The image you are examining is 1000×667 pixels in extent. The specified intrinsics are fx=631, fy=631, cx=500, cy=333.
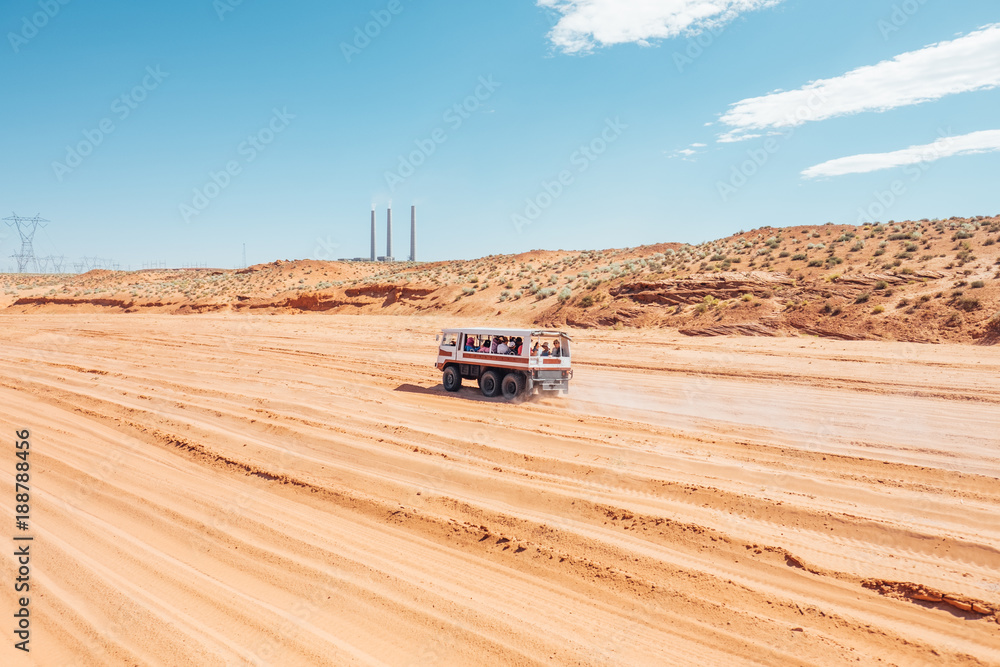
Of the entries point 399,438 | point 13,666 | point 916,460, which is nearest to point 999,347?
point 916,460

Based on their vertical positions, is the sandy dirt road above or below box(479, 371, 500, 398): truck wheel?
below

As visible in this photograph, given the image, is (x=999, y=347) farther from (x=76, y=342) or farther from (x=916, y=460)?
(x=76, y=342)

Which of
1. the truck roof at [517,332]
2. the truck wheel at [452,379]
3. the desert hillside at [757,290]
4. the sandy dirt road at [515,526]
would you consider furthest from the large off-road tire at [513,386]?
the desert hillside at [757,290]

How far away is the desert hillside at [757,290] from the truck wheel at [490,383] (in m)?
14.6

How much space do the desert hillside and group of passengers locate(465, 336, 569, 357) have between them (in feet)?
45.4

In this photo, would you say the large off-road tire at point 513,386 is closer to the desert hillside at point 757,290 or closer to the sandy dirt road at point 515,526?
the sandy dirt road at point 515,526

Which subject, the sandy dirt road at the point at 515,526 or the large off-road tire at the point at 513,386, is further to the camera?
the large off-road tire at the point at 513,386

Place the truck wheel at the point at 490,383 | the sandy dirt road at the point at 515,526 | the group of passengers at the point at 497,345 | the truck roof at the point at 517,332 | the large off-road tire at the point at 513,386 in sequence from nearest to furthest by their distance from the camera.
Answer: the sandy dirt road at the point at 515,526
the truck roof at the point at 517,332
the large off-road tire at the point at 513,386
the group of passengers at the point at 497,345
the truck wheel at the point at 490,383

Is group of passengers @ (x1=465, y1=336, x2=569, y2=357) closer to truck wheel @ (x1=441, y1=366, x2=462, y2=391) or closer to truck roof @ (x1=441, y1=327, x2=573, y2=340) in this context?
truck roof @ (x1=441, y1=327, x2=573, y2=340)

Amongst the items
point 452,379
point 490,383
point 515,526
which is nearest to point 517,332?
point 490,383

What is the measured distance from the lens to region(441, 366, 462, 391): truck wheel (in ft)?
60.7

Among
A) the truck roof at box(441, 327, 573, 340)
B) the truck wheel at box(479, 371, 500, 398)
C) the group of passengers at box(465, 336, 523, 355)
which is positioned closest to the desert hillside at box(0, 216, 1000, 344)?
the truck roof at box(441, 327, 573, 340)

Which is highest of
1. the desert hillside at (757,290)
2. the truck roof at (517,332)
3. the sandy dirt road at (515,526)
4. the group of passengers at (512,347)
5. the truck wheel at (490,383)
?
the desert hillside at (757,290)

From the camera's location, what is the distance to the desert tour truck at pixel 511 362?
664 inches
